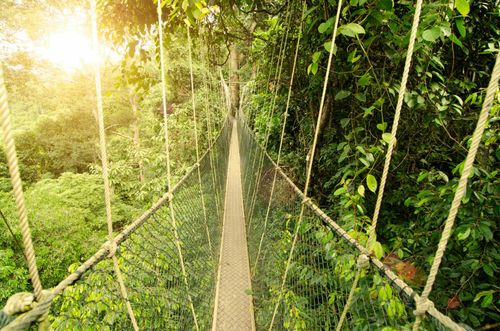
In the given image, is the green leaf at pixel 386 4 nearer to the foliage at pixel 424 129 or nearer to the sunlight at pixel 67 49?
the foliage at pixel 424 129

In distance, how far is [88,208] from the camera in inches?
240

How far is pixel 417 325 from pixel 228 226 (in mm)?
2663

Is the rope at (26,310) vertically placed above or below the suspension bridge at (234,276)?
above

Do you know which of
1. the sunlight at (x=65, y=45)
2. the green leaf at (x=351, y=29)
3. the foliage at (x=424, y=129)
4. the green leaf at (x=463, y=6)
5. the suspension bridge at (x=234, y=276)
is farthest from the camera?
the sunlight at (x=65, y=45)

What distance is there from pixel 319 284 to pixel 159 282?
723 millimetres

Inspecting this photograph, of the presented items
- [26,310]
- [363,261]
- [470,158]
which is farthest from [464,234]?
[26,310]

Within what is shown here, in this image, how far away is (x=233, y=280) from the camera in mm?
2146

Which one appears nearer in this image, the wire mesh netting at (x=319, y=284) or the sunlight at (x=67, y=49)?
the wire mesh netting at (x=319, y=284)

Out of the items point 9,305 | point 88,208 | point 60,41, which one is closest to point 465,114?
point 9,305

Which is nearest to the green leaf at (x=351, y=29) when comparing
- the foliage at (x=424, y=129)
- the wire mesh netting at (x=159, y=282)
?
the foliage at (x=424, y=129)

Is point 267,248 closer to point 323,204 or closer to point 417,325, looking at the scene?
point 323,204

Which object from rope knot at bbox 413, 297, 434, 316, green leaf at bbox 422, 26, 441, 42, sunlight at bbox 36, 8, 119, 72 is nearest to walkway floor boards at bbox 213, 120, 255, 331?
rope knot at bbox 413, 297, 434, 316

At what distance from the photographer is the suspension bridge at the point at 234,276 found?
444 mm

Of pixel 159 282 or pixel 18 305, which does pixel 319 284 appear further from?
pixel 18 305
